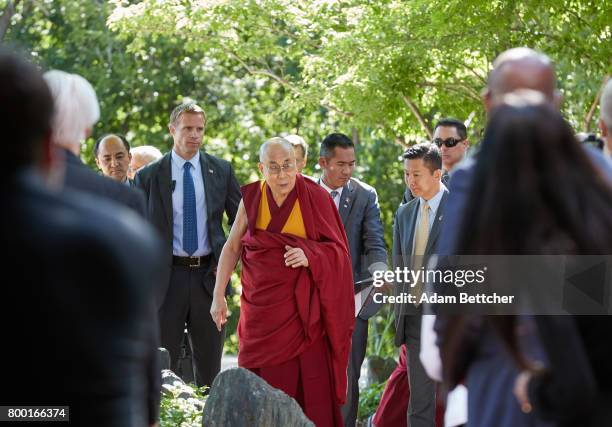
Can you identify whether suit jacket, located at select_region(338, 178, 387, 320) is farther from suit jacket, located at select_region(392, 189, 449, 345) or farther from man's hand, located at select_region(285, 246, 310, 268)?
man's hand, located at select_region(285, 246, 310, 268)

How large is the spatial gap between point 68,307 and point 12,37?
2071 cm

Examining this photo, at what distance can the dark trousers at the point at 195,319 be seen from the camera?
929cm

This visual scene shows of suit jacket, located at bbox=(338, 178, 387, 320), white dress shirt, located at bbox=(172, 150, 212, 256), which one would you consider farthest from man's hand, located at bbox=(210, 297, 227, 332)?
suit jacket, located at bbox=(338, 178, 387, 320)

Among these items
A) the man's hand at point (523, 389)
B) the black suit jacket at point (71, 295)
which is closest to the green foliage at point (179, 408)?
the man's hand at point (523, 389)

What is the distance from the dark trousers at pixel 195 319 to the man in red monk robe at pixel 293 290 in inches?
23.4

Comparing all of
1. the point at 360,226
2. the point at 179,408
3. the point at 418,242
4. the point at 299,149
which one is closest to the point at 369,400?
the point at 360,226

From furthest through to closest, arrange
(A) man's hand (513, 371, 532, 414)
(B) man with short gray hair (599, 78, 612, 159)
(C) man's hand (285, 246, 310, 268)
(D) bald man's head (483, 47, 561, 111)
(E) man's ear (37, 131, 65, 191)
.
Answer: (C) man's hand (285, 246, 310, 268)
(B) man with short gray hair (599, 78, 612, 159)
(D) bald man's head (483, 47, 561, 111)
(A) man's hand (513, 371, 532, 414)
(E) man's ear (37, 131, 65, 191)

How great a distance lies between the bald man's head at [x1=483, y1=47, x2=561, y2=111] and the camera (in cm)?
365

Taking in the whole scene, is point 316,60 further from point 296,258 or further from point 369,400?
point 296,258

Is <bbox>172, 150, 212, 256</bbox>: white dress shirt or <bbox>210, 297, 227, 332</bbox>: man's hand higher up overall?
<bbox>172, 150, 212, 256</bbox>: white dress shirt

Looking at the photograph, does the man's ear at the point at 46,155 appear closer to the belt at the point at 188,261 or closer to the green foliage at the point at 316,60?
the belt at the point at 188,261

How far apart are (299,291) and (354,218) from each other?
1.32 m

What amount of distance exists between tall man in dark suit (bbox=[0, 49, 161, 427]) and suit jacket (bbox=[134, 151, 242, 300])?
649cm

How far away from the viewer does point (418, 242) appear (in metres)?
8.73
